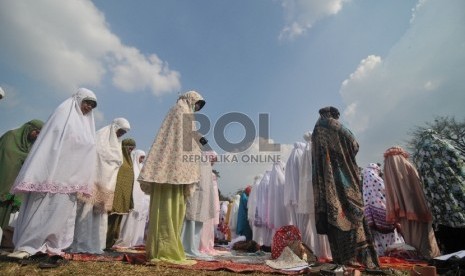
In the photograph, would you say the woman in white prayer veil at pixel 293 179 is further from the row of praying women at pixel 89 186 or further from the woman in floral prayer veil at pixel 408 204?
the row of praying women at pixel 89 186

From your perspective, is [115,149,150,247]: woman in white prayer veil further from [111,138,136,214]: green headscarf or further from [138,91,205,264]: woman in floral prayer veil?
[138,91,205,264]: woman in floral prayer veil

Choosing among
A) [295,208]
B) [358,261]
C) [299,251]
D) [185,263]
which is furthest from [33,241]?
[295,208]

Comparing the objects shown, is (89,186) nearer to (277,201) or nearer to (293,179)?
(293,179)

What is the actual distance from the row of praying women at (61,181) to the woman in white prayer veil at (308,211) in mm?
3454

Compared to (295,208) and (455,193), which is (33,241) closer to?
(295,208)

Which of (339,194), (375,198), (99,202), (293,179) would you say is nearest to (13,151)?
(99,202)

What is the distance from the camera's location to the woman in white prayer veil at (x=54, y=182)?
3.51 m

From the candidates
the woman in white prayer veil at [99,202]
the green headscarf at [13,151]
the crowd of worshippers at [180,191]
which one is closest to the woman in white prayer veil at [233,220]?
the crowd of worshippers at [180,191]

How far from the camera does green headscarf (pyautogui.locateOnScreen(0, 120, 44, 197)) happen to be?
4555 mm

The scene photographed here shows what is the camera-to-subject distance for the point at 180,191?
4.14 metres

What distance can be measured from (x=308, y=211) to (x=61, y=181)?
3982 mm

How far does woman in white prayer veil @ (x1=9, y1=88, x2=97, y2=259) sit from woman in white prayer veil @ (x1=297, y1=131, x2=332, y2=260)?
361 cm

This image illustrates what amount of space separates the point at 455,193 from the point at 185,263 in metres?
3.78

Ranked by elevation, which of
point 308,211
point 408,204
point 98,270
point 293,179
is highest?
point 293,179
